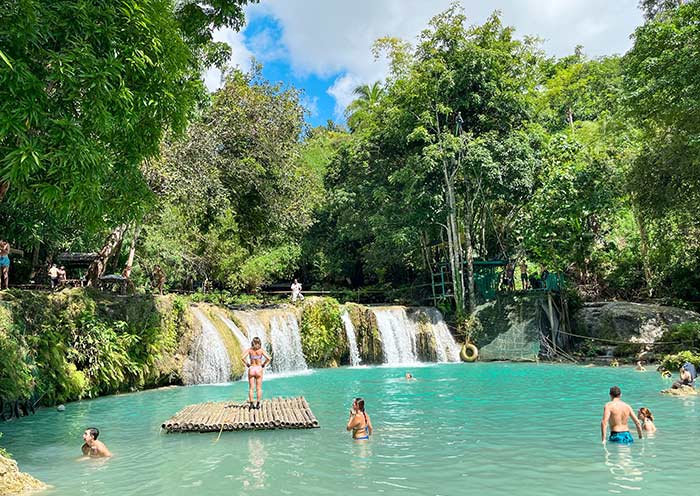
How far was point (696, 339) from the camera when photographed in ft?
62.3

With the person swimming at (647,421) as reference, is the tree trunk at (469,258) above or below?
above

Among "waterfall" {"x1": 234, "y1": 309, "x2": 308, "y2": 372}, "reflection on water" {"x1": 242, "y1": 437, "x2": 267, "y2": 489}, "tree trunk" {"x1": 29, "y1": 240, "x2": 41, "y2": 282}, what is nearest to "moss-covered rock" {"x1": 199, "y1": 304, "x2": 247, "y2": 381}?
"waterfall" {"x1": 234, "y1": 309, "x2": 308, "y2": 372}

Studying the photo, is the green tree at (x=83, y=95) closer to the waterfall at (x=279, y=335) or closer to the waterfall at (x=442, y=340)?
the waterfall at (x=279, y=335)

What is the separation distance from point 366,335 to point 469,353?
465cm

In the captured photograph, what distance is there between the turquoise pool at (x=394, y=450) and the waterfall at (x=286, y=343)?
5822 mm

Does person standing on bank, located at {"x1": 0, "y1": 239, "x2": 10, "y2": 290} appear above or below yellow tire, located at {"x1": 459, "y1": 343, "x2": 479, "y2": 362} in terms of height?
above

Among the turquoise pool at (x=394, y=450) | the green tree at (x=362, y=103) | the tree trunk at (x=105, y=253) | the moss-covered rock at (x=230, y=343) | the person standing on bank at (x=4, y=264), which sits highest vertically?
the green tree at (x=362, y=103)

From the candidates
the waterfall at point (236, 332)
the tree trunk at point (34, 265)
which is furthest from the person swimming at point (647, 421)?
the tree trunk at point (34, 265)

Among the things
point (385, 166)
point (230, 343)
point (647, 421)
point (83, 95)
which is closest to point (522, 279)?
point (385, 166)

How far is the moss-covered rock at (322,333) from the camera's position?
21875 mm

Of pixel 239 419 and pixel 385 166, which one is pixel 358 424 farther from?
pixel 385 166

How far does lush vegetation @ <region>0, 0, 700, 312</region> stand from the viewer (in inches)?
299

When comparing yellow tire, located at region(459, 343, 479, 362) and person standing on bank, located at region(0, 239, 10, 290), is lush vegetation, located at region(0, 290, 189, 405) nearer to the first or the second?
person standing on bank, located at region(0, 239, 10, 290)

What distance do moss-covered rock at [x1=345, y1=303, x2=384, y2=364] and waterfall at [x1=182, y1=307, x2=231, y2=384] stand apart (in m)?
7.10
